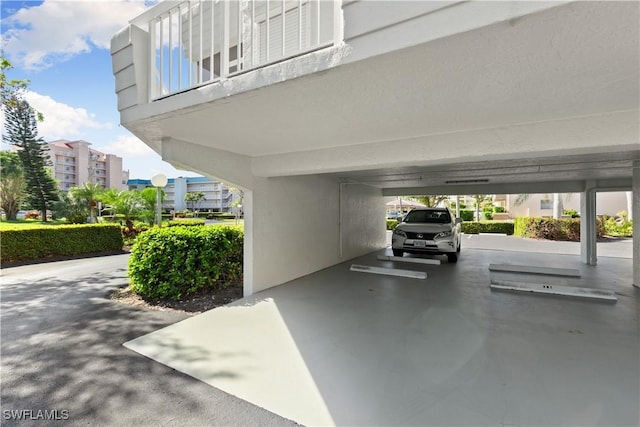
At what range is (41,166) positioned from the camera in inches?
985

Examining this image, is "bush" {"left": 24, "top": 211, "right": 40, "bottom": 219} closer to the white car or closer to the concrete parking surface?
the concrete parking surface

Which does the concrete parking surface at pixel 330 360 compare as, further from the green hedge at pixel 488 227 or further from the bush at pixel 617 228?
the green hedge at pixel 488 227

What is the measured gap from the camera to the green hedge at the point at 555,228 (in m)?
14.1

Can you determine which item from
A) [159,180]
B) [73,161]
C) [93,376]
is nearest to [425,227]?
[93,376]

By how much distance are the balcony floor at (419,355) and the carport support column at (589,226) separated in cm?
321

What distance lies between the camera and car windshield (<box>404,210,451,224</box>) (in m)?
8.98

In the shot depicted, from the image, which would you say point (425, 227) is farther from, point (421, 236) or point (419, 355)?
point (419, 355)

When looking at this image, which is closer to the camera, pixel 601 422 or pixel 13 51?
pixel 601 422

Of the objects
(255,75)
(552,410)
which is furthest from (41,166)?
(552,410)

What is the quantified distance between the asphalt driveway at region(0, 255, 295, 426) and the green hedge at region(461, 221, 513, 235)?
18.2 m

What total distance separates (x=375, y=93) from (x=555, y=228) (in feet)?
54.2

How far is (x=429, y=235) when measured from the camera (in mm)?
8180

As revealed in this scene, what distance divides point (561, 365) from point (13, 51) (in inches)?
487

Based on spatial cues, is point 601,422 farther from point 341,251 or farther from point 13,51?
point 13,51
